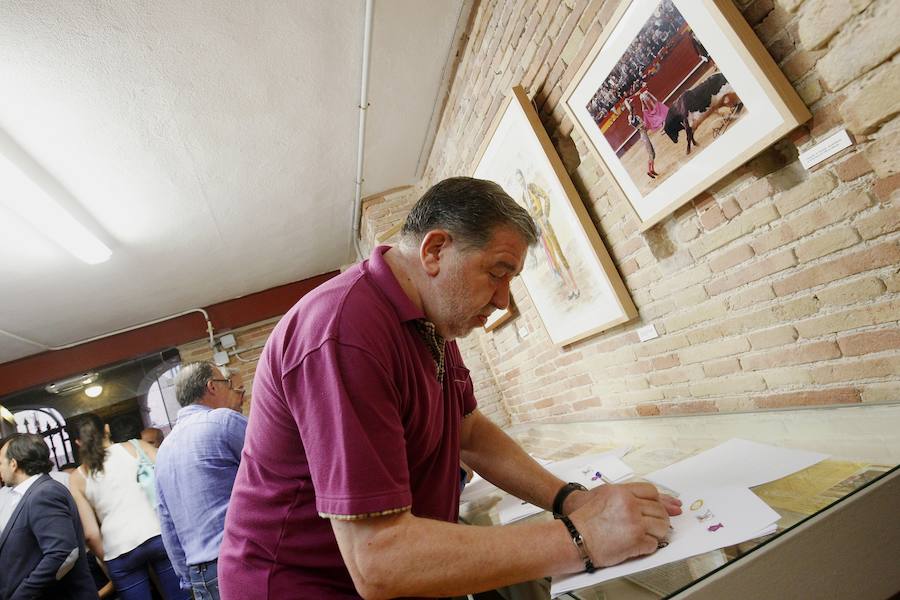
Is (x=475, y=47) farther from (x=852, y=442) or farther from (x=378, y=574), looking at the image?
(x=378, y=574)

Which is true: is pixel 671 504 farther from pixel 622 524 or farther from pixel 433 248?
pixel 433 248

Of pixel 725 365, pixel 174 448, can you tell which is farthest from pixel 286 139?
pixel 725 365

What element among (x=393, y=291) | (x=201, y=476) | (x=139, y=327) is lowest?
(x=201, y=476)

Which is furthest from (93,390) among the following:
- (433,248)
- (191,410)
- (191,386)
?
(433,248)

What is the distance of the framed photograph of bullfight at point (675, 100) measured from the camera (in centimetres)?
Result: 126

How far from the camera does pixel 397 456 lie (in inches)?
31.6

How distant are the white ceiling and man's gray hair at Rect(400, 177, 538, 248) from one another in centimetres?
178

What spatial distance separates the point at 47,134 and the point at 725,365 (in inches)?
137

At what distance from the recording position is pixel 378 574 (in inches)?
28.8

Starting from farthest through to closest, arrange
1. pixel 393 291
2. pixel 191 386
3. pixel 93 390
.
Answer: pixel 93 390 < pixel 191 386 < pixel 393 291

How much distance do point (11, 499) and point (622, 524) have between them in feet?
12.6

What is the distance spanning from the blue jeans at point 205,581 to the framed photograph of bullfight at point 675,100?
2348mm

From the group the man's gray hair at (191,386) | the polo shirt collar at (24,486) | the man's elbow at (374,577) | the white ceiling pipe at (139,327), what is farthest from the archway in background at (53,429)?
the man's elbow at (374,577)

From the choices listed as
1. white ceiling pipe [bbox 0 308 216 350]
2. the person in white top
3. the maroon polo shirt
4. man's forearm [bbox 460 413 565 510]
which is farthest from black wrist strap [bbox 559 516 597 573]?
white ceiling pipe [bbox 0 308 216 350]
